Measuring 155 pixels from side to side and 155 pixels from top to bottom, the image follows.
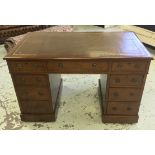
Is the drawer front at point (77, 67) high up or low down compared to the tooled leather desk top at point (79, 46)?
down

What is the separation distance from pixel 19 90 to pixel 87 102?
0.75 m

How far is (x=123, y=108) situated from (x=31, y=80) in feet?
2.70

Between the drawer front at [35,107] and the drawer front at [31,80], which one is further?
the drawer front at [35,107]

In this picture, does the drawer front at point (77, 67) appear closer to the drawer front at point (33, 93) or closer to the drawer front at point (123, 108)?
the drawer front at point (33, 93)

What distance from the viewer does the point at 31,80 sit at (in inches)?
61.8

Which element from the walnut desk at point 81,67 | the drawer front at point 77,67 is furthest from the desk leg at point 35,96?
the drawer front at point 77,67

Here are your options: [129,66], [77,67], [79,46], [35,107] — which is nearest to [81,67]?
[77,67]

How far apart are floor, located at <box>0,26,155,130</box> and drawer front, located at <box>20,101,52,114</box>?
122 mm

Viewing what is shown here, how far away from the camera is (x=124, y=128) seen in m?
1.71

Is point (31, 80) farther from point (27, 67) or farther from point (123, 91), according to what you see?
point (123, 91)

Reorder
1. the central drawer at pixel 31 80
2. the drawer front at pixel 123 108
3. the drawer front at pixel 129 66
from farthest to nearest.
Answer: the drawer front at pixel 123 108
the central drawer at pixel 31 80
the drawer front at pixel 129 66

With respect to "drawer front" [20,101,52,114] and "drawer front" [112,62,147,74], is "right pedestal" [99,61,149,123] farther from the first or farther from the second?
"drawer front" [20,101,52,114]

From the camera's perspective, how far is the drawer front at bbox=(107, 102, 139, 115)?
1.66 meters

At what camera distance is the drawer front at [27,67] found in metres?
1.47
